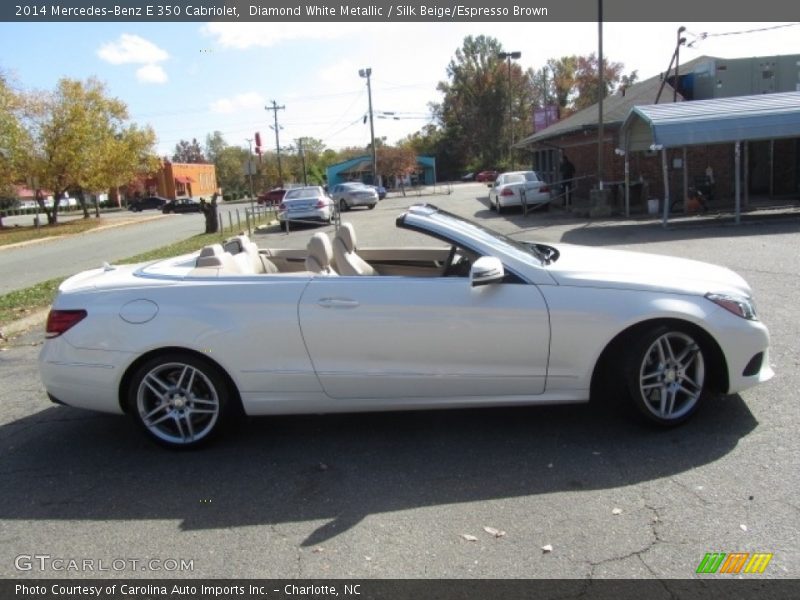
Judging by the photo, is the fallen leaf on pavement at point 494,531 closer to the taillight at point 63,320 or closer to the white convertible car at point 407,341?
the white convertible car at point 407,341

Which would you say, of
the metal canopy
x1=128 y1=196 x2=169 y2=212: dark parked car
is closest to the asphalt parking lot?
the metal canopy

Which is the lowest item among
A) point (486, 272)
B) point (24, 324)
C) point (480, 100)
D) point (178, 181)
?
point (24, 324)

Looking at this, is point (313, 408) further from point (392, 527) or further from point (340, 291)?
point (392, 527)

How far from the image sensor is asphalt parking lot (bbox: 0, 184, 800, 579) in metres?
3.04

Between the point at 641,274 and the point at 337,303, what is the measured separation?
1.91 metres

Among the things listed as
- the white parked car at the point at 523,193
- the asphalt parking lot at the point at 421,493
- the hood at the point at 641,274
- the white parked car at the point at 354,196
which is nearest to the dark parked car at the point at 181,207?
the white parked car at the point at 354,196

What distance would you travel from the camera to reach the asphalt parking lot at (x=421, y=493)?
3.04 meters

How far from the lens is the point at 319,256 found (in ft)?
15.5

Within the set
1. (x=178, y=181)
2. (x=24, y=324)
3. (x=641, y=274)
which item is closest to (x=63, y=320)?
(x=641, y=274)

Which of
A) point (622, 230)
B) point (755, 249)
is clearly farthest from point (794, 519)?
point (622, 230)

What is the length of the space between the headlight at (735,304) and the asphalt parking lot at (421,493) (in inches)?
27.3

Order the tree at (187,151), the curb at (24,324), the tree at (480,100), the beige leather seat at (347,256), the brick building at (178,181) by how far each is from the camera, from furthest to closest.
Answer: the tree at (187,151) < the tree at (480,100) < the brick building at (178,181) < the curb at (24,324) < the beige leather seat at (347,256)
